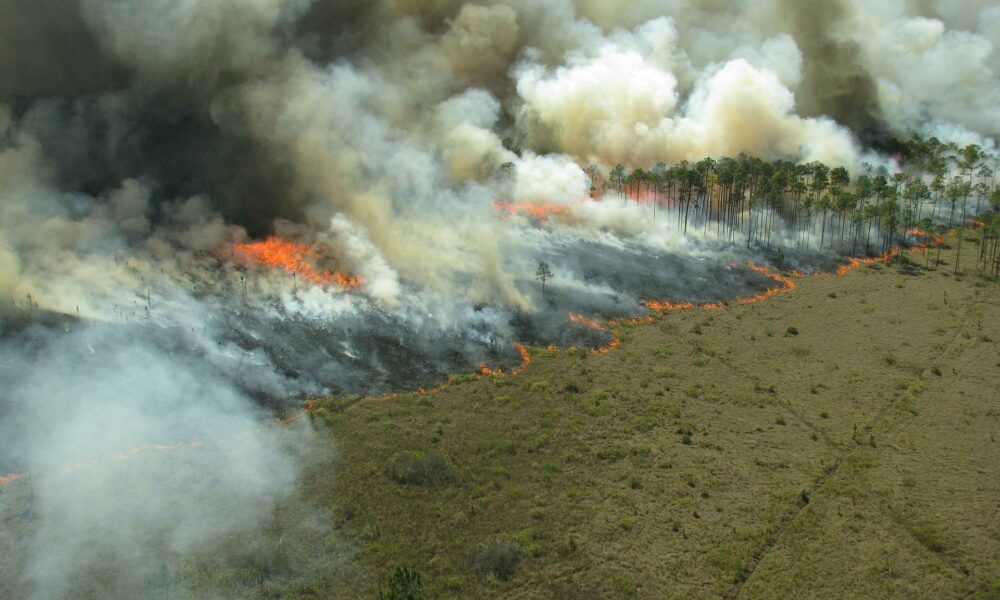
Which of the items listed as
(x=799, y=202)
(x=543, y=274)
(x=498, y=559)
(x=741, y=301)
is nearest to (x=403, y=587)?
(x=498, y=559)

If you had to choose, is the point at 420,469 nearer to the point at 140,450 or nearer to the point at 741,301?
the point at 140,450

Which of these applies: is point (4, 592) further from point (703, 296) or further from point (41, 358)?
point (703, 296)

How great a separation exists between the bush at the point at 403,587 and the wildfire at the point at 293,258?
43.5m

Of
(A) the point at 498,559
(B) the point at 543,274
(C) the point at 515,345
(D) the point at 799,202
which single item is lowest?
(A) the point at 498,559

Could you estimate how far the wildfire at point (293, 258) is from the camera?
260 feet

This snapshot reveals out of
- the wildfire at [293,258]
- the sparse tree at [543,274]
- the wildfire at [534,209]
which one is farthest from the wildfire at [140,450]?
the wildfire at [534,209]

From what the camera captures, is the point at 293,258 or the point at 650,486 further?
the point at 293,258

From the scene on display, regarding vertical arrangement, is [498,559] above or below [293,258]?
below

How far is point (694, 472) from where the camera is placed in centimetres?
5078

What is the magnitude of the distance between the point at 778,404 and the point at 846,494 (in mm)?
13291

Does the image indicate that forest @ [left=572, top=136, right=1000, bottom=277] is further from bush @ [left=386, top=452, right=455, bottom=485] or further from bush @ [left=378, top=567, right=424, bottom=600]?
bush @ [left=378, top=567, right=424, bottom=600]

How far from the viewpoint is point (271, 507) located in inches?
1836

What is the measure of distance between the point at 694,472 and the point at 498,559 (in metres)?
15.8

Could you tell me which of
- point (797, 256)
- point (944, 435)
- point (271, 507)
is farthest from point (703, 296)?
point (271, 507)
